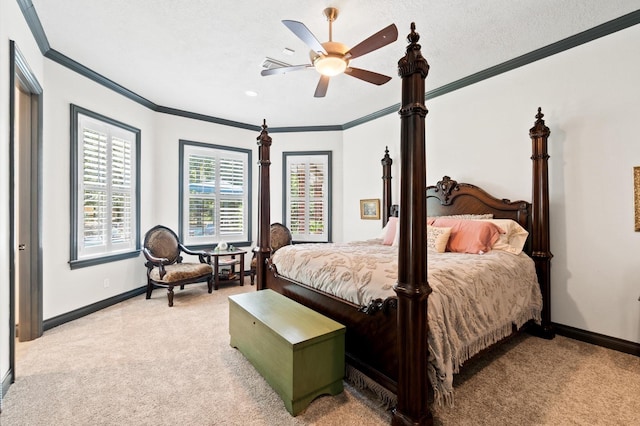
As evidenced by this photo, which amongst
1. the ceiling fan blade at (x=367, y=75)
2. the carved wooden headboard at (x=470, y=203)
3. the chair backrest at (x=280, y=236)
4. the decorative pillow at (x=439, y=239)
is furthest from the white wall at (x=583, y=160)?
the chair backrest at (x=280, y=236)

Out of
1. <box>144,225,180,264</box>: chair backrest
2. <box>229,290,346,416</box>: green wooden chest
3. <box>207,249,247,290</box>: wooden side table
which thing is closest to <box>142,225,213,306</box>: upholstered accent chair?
<box>144,225,180,264</box>: chair backrest

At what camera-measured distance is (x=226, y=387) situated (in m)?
2.10

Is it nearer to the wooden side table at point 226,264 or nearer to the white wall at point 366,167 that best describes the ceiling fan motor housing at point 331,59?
the white wall at point 366,167

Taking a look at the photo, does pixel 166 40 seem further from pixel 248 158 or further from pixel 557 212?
pixel 557 212

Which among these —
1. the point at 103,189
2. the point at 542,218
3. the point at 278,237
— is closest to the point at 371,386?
the point at 542,218

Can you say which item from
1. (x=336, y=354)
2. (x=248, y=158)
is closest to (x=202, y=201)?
(x=248, y=158)

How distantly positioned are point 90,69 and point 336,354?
4.27 meters

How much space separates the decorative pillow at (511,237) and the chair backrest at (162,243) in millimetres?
4293

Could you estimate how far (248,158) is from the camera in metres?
5.78

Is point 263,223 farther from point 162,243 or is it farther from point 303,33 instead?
point 162,243

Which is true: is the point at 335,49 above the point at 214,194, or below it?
above

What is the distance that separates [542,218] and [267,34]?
327 centimetres

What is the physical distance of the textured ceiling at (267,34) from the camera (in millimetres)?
2453

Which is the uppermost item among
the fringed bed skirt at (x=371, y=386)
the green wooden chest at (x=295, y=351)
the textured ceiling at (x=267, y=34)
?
the textured ceiling at (x=267, y=34)
